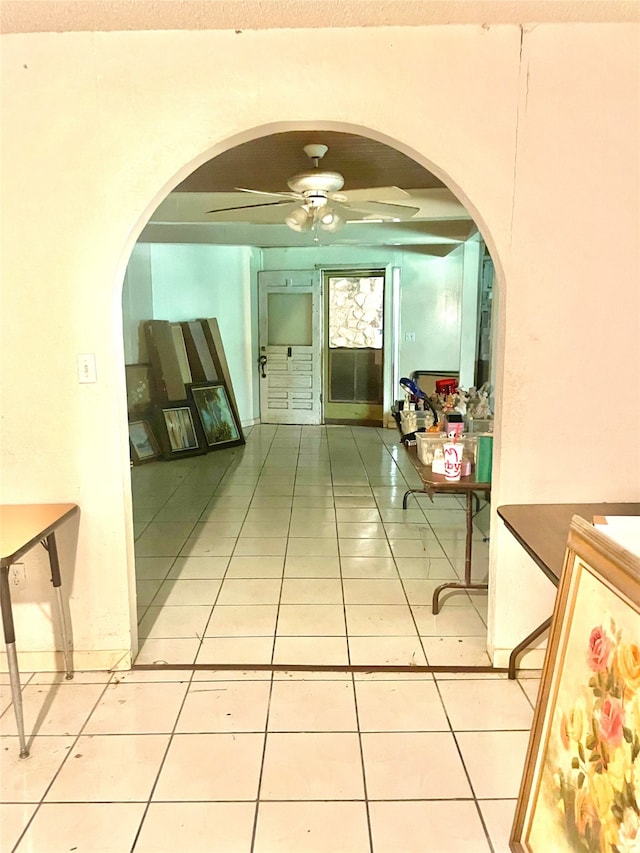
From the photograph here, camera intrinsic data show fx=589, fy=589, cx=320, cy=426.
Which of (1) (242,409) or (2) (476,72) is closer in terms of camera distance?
(2) (476,72)

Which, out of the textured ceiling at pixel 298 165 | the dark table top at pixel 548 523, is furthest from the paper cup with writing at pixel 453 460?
the textured ceiling at pixel 298 165

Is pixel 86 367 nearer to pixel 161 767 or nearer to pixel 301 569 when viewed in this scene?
pixel 161 767

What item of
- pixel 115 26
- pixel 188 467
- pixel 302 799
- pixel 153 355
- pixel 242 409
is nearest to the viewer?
pixel 302 799

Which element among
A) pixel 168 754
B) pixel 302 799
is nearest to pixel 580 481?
pixel 302 799

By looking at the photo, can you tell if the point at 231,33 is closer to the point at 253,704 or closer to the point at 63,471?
the point at 63,471

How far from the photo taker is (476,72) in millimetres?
1995

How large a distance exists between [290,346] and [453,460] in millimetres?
5860

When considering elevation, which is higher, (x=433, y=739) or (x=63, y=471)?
(x=63, y=471)

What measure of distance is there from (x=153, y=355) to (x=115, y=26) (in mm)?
4442

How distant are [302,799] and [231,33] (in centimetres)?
242

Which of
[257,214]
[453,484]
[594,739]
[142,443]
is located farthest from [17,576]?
[142,443]

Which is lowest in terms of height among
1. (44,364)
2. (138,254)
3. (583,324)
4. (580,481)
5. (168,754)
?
(168,754)

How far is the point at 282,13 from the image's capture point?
188 cm

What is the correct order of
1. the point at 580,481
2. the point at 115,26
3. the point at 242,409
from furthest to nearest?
the point at 242,409 < the point at 580,481 < the point at 115,26
